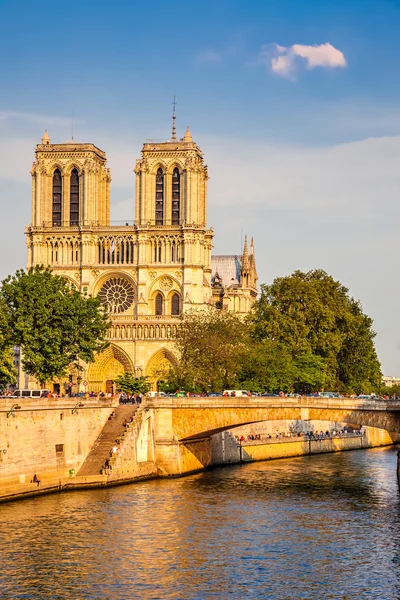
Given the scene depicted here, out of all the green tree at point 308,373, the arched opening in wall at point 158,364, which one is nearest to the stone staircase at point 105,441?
the green tree at point 308,373

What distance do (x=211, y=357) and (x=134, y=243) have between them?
39.1 meters

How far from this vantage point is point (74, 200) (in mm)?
149000

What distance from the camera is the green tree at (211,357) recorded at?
359ft

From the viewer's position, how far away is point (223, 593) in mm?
47594

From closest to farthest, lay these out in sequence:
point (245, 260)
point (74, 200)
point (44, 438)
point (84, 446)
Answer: point (44, 438) < point (84, 446) < point (74, 200) < point (245, 260)

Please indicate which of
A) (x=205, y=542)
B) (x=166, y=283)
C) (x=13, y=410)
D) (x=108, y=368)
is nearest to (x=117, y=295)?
(x=166, y=283)

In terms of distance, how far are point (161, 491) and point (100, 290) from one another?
7614 centimetres

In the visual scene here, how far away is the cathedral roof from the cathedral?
2327cm

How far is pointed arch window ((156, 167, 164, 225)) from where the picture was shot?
147 m

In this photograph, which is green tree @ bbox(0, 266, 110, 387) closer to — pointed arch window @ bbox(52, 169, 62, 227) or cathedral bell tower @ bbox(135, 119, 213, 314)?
cathedral bell tower @ bbox(135, 119, 213, 314)

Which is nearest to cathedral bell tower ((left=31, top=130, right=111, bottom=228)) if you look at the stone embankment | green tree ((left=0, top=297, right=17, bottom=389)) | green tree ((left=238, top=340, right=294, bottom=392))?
green tree ((left=238, top=340, right=294, bottom=392))

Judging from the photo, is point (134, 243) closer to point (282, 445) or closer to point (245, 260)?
point (245, 260)

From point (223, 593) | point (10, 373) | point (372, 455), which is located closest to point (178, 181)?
point (372, 455)

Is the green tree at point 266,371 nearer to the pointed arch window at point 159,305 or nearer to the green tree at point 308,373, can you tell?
the green tree at point 308,373
